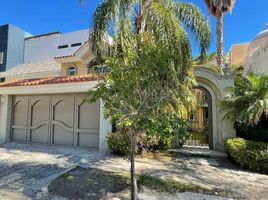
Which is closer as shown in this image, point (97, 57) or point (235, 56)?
point (97, 57)

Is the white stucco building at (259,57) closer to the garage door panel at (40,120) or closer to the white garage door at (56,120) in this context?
the white garage door at (56,120)

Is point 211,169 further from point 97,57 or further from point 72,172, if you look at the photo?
point 97,57

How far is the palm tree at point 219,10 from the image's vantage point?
1661 centimetres

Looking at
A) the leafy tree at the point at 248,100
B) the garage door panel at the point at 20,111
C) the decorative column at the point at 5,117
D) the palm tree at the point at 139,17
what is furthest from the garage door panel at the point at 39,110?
the leafy tree at the point at 248,100

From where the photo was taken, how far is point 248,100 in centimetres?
1098

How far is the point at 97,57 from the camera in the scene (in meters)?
9.91

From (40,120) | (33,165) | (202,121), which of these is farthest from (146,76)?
(202,121)

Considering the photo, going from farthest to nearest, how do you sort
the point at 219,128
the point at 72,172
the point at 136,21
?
the point at 219,128
the point at 136,21
the point at 72,172

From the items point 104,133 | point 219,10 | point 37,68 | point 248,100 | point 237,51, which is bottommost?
point 104,133

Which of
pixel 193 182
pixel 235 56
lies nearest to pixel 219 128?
pixel 193 182

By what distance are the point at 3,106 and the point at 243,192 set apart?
14.2 meters

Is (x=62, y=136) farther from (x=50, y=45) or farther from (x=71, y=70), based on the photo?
(x=50, y=45)

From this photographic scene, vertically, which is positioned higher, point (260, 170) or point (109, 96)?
point (109, 96)

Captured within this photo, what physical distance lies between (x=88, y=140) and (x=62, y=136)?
187 cm
